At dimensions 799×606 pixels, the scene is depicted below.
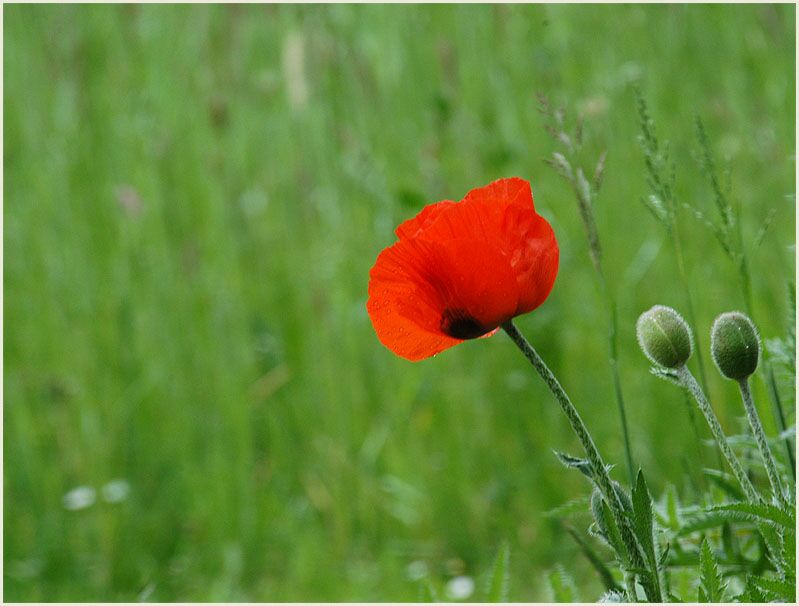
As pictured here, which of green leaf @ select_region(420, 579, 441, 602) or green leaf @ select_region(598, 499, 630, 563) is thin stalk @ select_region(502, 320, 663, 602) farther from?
green leaf @ select_region(420, 579, 441, 602)

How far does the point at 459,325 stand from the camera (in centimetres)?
62

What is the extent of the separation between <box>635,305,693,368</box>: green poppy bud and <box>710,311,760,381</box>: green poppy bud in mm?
17

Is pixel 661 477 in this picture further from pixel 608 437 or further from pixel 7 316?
pixel 7 316

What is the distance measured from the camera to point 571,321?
1.85 meters

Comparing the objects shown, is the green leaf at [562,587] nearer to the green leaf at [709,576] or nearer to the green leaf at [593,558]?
the green leaf at [593,558]

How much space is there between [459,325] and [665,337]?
122 mm

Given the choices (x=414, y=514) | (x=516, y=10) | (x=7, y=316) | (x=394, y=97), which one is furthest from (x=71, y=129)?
(x=414, y=514)

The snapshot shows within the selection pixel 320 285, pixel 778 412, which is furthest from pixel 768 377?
pixel 320 285

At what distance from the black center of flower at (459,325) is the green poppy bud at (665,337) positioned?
0.10 meters

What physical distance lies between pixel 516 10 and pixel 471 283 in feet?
5.03

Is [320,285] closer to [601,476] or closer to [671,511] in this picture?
[671,511]

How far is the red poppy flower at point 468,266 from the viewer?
0.59 meters

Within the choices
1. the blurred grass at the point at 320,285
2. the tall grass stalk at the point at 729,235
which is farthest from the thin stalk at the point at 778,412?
the blurred grass at the point at 320,285

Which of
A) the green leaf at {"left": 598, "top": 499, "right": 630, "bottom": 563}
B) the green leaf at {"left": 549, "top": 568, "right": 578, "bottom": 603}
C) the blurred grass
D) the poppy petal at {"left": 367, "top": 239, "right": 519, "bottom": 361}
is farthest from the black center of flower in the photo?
the blurred grass
